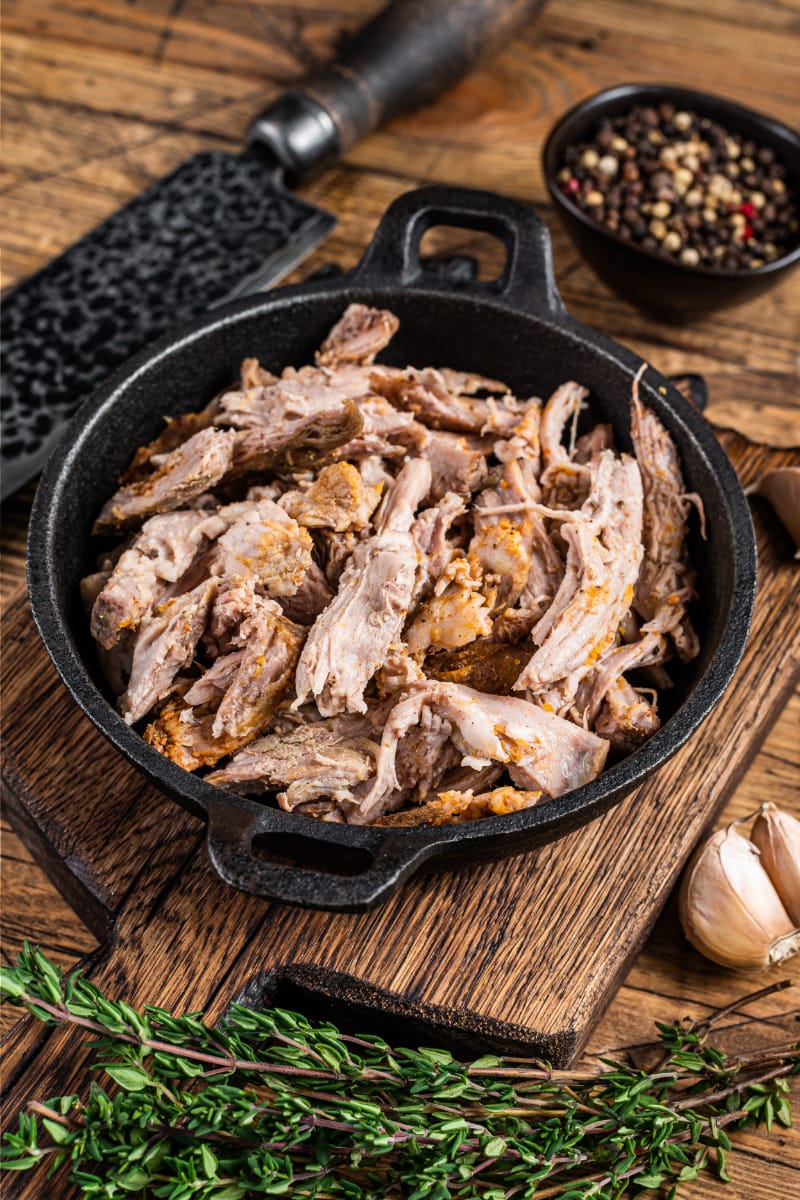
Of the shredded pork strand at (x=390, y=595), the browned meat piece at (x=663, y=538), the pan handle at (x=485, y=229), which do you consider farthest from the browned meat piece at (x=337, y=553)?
the pan handle at (x=485, y=229)

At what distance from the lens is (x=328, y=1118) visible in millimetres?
2340

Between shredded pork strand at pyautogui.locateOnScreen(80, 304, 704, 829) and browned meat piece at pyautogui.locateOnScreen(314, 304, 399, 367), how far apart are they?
52 millimetres

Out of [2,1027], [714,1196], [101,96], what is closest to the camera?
[714,1196]

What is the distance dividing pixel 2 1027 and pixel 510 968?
49.7 inches

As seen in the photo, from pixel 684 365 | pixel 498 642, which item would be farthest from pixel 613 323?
pixel 498 642

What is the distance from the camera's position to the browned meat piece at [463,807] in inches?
96.3

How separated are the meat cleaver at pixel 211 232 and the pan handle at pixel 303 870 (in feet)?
5.49

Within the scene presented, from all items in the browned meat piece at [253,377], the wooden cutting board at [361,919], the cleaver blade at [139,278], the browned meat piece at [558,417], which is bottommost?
the wooden cutting board at [361,919]

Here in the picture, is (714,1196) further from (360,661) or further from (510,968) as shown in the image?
(360,661)

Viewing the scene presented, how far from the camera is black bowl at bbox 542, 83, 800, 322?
3.89 m

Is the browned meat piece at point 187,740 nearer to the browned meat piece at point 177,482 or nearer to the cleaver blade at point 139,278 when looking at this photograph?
the browned meat piece at point 177,482

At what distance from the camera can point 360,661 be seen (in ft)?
8.29

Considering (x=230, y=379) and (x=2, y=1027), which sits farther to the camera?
(x=230, y=379)

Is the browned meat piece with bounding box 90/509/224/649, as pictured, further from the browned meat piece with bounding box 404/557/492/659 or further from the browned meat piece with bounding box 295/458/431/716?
the browned meat piece with bounding box 404/557/492/659
